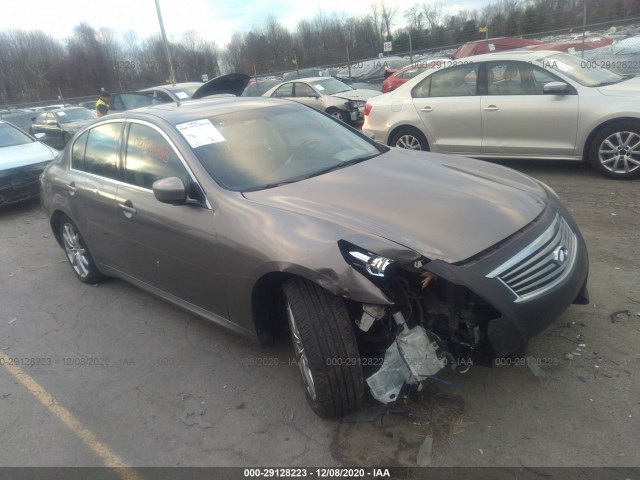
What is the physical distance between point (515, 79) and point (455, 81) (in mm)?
866

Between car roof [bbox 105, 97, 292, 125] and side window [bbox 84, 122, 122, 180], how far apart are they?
14 cm

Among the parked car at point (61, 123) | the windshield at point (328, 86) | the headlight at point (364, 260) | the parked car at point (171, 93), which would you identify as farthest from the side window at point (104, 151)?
the parked car at point (61, 123)

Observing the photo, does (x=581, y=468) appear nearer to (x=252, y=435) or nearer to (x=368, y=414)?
(x=368, y=414)

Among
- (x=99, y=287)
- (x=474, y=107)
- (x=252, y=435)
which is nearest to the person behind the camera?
(x=252, y=435)

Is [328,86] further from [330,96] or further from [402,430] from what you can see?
[402,430]

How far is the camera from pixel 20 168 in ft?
25.8

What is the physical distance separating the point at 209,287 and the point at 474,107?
5.13 meters

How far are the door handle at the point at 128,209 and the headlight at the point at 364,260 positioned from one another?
6.06ft

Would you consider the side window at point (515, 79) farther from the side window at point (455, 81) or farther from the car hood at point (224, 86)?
the car hood at point (224, 86)

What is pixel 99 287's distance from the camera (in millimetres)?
4828

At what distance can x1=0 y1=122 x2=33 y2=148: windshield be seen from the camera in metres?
8.75

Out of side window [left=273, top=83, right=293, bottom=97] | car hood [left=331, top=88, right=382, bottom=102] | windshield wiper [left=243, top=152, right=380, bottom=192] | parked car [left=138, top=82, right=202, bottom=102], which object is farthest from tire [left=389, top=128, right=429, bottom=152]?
side window [left=273, top=83, right=293, bottom=97]

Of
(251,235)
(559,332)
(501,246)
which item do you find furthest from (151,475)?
(559,332)

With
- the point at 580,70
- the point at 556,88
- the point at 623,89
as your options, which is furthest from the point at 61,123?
the point at 623,89
